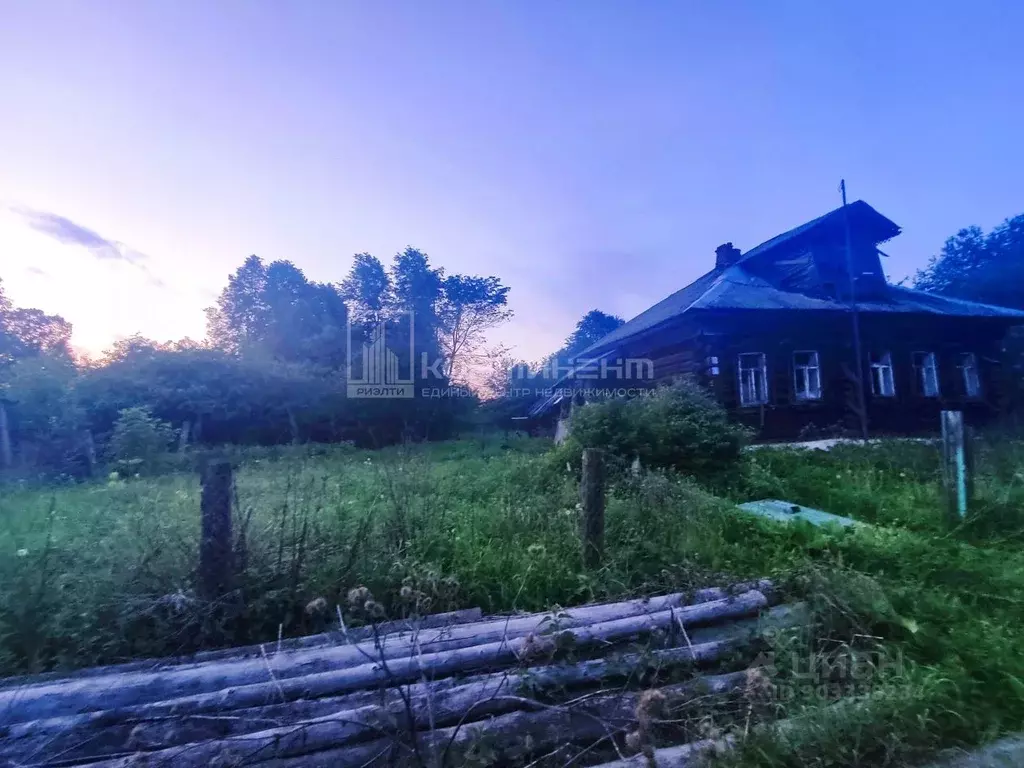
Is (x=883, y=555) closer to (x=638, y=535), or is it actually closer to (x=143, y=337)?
(x=638, y=535)

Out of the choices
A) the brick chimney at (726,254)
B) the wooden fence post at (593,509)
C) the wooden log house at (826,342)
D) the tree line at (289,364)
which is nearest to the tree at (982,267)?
the tree line at (289,364)

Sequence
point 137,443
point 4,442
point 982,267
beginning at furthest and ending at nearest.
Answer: point 982,267, point 4,442, point 137,443

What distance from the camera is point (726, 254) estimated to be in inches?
598

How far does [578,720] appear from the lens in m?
2.05

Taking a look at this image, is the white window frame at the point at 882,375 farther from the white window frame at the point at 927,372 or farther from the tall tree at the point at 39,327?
the tall tree at the point at 39,327

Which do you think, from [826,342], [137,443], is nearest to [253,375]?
[137,443]

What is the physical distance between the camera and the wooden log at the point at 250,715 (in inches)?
74.5

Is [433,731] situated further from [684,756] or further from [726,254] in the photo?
[726,254]

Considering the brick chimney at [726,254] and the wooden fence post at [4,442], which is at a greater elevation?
the brick chimney at [726,254]

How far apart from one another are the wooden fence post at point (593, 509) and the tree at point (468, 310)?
30587 millimetres

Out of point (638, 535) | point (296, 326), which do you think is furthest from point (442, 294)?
point (638, 535)

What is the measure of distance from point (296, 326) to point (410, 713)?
92.2 feet

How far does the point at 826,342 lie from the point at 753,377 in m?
2.13

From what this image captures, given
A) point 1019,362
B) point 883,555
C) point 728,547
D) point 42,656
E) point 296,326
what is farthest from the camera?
point 296,326
